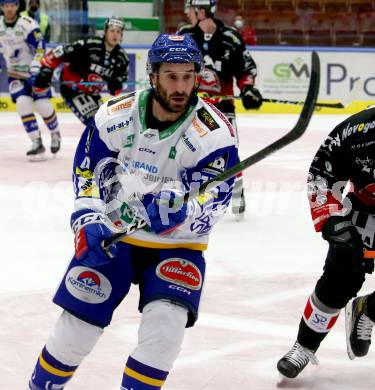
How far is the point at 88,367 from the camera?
3404 mm

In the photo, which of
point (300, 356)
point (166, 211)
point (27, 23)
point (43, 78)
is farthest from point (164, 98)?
point (27, 23)

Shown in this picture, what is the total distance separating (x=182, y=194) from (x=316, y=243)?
321 cm

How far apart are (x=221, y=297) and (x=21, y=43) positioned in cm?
589

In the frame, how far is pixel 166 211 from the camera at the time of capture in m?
2.55

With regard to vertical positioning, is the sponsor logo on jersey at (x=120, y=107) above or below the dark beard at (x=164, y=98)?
below

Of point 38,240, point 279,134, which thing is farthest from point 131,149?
point 279,134

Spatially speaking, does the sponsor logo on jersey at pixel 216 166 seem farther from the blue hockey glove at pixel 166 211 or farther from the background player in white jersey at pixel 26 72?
the background player in white jersey at pixel 26 72

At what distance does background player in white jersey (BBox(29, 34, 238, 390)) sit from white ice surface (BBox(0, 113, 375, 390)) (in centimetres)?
68

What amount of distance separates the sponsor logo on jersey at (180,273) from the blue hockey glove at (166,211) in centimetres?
12

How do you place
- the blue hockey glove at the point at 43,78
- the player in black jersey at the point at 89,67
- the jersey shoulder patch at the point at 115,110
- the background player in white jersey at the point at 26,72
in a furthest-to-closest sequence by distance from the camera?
the background player in white jersey at the point at 26,72 < the blue hockey glove at the point at 43,78 < the player in black jersey at the point at 89,67 < the jersey shoulder patch at the point at 115,110

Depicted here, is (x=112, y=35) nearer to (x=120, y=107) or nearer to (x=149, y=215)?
(x=120, y=107)

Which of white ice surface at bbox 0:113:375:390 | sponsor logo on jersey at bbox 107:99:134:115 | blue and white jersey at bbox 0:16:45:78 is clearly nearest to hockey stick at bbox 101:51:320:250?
sponsor logo on jersey at bbox 107:99:134:115

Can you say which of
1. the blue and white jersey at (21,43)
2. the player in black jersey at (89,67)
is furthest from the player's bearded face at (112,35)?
the blue and white jersey at (21,43)

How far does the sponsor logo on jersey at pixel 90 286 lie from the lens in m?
2.62
